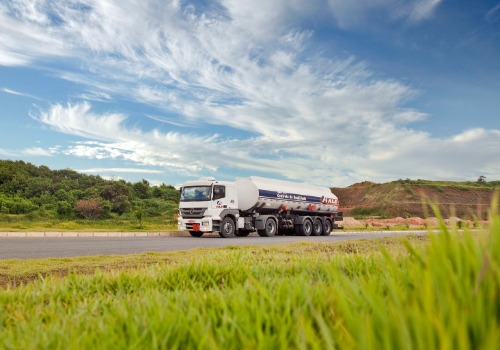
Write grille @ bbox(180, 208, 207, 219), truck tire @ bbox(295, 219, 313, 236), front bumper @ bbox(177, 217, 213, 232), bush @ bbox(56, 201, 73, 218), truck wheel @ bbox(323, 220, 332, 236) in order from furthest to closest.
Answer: bush @ bbox(56, 201, 73, 218), truck wheel @ bbox(323, 220, 332, 236), truck tire @ bbox(295, 219, 313, 236), grille @ bbox(180, 208, 207, 219), front bumper @ bbox(177, 217, 213, 232)

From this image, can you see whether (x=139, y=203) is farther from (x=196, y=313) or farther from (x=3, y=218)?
(x=196, y=313)

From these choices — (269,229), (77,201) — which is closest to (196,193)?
(269,229)

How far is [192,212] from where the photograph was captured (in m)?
26.4

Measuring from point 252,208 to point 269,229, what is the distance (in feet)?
5.69

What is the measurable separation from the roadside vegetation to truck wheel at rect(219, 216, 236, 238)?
6779 mm

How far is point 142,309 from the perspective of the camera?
10.1 ft

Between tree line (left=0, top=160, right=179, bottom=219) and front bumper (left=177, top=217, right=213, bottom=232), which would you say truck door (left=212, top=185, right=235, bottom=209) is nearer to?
front bumper (left=177, top=217, right=213, bottom=232)

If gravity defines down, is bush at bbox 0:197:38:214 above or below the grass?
above

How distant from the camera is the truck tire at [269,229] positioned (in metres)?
28.4

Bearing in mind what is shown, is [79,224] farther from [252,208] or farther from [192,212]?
[252,208]

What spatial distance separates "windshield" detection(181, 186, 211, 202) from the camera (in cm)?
2619

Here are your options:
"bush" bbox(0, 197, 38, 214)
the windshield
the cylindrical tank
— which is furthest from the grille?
"bush" bbox(0, 197, 38, 214)

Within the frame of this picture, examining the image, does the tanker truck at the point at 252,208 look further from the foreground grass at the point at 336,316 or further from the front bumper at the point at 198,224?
the foreground grass at the point at 336,316

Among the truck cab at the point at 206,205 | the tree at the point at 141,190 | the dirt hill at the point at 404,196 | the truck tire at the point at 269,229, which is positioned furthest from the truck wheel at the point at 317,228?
the dirt hill at the point at 404,196
